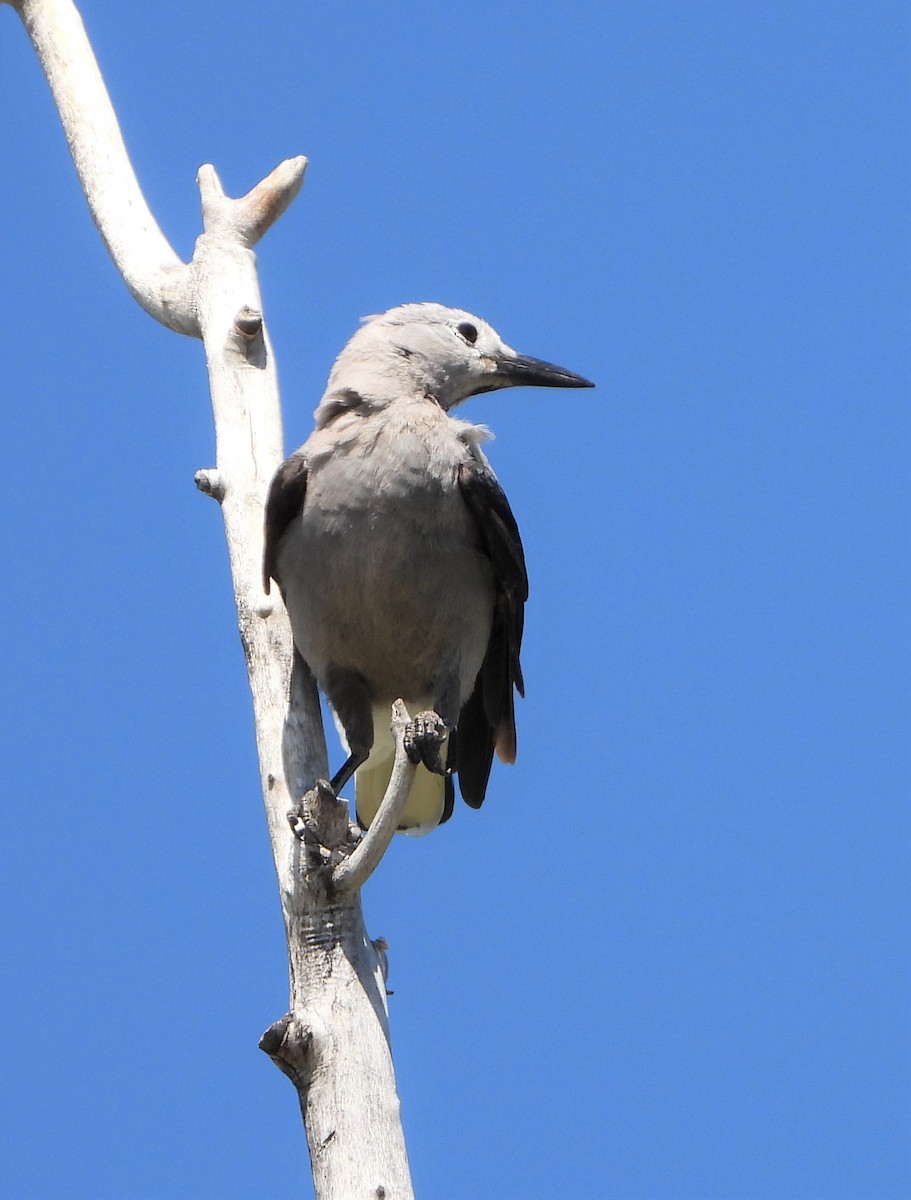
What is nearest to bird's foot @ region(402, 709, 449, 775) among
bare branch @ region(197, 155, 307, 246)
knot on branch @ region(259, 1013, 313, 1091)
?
knot on branch @ region(259, 1013, 313, 1091)

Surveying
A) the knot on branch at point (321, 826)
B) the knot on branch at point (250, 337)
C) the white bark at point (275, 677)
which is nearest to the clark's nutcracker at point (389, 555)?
the white bark at point (275, 677)

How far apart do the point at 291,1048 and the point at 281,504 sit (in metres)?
1.76

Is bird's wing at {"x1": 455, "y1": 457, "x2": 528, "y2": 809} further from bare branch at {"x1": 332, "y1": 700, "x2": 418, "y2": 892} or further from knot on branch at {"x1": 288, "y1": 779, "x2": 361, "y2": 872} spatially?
knot on branch at {"x1": 288, "y1": 779, "x2": 361, "y2": 872}

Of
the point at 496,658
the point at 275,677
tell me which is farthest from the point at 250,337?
the point at 496,658

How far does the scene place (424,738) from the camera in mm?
3971

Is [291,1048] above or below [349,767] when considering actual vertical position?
below

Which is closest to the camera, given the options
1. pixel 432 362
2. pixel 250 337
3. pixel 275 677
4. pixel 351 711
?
pixel 275 677

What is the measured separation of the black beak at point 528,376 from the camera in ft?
18.2

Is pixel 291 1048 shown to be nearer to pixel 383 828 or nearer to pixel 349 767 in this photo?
pixel 383 828

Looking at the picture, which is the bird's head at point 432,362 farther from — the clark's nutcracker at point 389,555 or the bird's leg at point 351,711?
the bird's leg at point 351,711

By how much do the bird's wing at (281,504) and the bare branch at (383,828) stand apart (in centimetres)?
94

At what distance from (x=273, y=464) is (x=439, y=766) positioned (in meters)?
1.17

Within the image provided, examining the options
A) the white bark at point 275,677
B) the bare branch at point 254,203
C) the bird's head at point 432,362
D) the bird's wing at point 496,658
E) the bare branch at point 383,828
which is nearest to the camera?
the white bark at point 275,677

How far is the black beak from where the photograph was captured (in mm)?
5551
